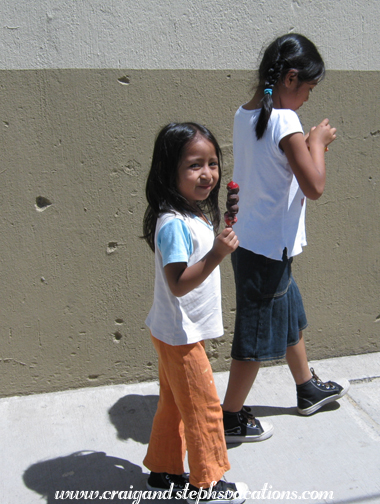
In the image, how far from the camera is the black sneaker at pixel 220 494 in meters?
2.10

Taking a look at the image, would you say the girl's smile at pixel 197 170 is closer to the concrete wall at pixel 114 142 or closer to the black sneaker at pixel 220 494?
the concrete wall at pixel 114 142

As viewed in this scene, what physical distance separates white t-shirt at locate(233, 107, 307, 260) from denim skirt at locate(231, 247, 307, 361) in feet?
0.23

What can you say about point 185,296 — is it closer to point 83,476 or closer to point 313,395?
point 83,476

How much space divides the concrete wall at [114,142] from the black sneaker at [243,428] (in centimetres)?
64

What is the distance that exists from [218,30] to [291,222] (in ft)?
3.86

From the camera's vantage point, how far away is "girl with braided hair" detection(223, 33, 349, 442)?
2.28 metres

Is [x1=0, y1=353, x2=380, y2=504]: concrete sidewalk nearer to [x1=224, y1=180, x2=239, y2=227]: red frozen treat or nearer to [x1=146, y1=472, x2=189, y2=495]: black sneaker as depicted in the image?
[x1=146, y1=472, x2=189, y2=495]: black sneaker

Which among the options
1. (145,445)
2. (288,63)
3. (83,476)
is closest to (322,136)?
(288,63)

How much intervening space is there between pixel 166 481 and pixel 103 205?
140 centimetres

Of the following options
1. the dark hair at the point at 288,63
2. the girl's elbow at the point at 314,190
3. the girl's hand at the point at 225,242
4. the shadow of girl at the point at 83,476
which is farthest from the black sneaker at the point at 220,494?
the dark hair at the point at 288,63

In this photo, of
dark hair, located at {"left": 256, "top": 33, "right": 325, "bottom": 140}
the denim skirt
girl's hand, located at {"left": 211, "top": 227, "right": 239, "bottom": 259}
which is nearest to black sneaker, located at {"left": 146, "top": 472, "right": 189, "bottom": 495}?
the denim skirt

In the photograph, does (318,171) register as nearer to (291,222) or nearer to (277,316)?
(291,222)

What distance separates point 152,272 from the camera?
306cm

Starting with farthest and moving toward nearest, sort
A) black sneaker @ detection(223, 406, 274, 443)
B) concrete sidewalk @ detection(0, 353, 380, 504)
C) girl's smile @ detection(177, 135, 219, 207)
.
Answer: black sneaker @ detection(223, 406, 274, 443) < concrete sidewalk @ detection(0, 353, 380, 504) < girl's smile @ detection(177, 135, 219, 207)
